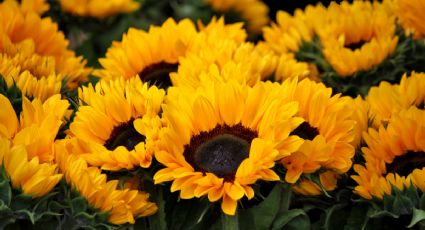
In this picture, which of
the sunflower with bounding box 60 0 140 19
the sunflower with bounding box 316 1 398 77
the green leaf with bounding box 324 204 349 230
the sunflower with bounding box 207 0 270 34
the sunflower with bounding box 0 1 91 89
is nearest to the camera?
the green leaf with bounding box 324 204 349 230

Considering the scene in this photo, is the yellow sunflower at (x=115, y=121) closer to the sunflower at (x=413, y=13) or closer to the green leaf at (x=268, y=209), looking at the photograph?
the green leaf at (x=268, y=209)

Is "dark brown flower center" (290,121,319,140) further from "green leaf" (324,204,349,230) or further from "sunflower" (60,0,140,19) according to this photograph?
"sunflower" (60,0,140,19)

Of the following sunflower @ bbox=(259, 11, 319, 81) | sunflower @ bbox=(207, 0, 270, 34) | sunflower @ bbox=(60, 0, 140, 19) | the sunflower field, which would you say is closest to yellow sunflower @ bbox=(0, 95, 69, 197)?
the sunflower field

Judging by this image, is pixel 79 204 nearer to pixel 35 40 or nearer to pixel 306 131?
pixel 306 131

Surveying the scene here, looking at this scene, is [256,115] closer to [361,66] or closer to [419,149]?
[419,149]

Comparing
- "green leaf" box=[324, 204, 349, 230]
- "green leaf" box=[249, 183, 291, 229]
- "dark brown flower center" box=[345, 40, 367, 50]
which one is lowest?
"green leaf" box=[324, 204, 349, 230]

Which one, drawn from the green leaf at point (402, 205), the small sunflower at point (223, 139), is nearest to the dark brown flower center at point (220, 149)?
the small sunflower at point (223, 139)

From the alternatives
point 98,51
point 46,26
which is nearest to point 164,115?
point 46,26

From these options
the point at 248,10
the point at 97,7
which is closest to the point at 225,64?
the point at 97,7
